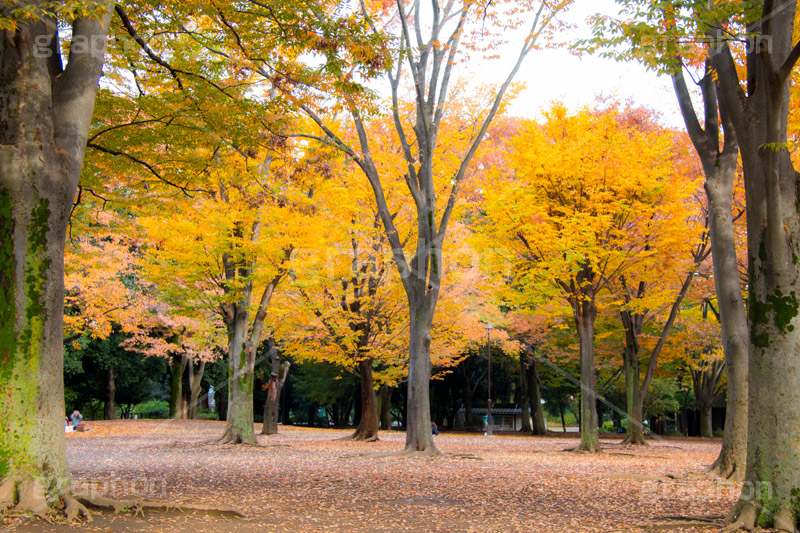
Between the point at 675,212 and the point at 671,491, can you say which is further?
the point at 675,212

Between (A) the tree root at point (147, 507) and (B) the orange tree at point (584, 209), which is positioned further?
(B) the orange tree at point (584, 209)

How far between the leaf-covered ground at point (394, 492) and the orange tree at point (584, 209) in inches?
196

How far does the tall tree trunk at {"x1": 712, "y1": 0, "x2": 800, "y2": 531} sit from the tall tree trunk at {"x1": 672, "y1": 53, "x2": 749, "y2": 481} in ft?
11.5

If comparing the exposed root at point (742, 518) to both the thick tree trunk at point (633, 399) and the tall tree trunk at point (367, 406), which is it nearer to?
the thick tree trunk at point (633, 399)

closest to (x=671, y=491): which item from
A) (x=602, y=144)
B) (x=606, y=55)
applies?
(x=606, y=55)

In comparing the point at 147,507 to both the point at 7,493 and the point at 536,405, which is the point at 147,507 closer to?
the point at 7,493

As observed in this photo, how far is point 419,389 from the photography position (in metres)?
13.6

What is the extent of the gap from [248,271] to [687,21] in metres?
13.4

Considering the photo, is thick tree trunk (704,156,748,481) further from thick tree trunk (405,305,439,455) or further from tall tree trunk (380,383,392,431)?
tall tree trunk (380,383,392,431)

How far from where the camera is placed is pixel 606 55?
8125 millimetres

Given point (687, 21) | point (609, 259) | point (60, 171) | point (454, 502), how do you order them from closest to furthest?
point (60, 171), point (687, 21), point (454, 502), point (609, 259)

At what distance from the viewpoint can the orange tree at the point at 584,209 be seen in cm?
1589

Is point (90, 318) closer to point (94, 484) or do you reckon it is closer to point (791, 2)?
point (94, 484)

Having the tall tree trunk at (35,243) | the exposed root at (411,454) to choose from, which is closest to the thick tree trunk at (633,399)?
the exposed root at (411,454)
